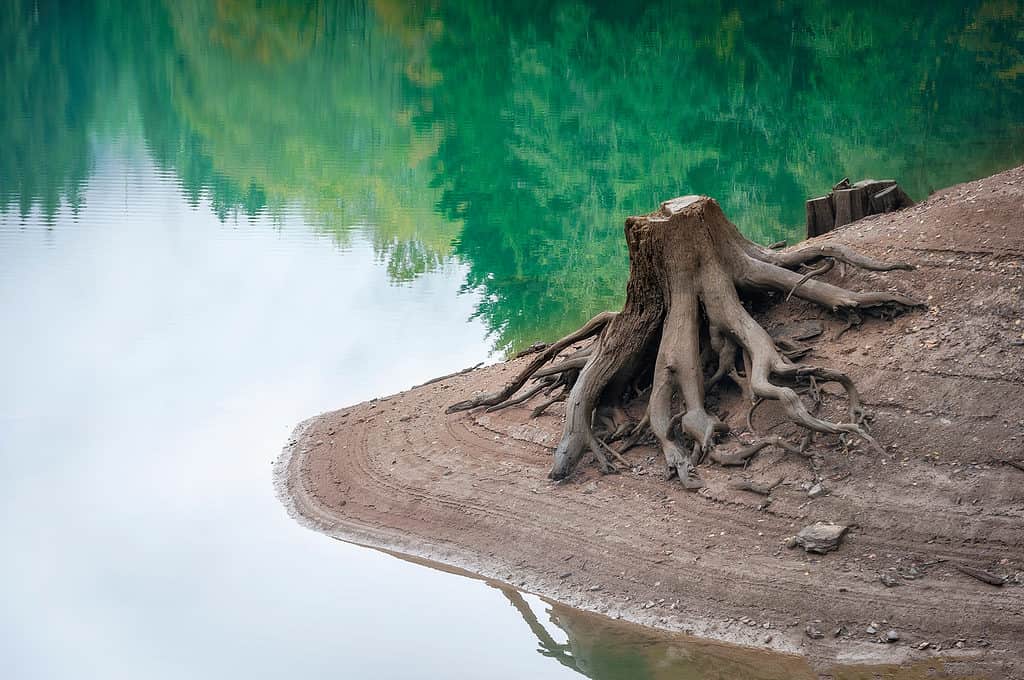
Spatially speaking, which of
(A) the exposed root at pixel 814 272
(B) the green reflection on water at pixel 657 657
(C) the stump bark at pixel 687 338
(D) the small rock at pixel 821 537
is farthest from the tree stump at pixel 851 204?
(B) the green reflection on water at pixel 657 657

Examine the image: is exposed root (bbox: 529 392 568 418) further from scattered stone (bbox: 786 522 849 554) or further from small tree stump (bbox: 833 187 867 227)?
small tree stump (bbox: 833 187 867 227)

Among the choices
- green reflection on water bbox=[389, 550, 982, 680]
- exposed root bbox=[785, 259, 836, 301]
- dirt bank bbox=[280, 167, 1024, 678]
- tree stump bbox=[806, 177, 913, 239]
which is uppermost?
tree stump bbox=[806, 177, 913, 239]

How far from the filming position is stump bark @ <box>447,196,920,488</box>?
9445 millimetres

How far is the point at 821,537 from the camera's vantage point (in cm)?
800

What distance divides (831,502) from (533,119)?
Result: 2871 cm

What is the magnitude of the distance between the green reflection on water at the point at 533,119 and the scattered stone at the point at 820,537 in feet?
25.1

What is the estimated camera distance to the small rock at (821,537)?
7971 mm

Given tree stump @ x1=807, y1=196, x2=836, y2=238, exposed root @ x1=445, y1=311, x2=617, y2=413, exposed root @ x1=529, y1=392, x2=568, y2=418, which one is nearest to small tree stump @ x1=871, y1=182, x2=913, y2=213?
tree stump @ x1=807, y1=196, x2=836, y2=238

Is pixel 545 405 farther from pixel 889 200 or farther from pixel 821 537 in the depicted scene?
pixel 889 200

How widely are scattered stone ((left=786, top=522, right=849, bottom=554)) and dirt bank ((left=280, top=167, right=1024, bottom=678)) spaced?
68mm

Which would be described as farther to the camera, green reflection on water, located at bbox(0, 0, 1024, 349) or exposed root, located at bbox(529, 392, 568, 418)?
green reflection on water, located at bbox(0, 0, 1024, 349)

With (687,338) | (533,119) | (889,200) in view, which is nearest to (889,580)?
(687,338)

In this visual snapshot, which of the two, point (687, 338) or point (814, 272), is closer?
point (687, 338)

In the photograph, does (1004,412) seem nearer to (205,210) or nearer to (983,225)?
(983,225)
